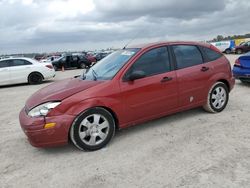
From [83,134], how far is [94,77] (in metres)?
1.15

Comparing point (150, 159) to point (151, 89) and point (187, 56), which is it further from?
point (187, 56)

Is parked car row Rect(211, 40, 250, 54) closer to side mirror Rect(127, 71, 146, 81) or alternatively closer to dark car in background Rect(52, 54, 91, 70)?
dark car in background Rect(52, 54, 91, 70)

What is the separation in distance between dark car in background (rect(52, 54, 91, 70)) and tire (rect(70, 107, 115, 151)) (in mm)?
22729

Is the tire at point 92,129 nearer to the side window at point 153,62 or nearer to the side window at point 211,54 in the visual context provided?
the side window at point 153,62

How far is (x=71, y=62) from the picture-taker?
2662 centimetres

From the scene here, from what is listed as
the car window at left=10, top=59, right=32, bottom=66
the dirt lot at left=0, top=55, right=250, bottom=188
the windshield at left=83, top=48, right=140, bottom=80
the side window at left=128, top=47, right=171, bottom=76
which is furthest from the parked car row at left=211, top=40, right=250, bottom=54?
the windshield at left=83, top=48, right=140, bottom=80

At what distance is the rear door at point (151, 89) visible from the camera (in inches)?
185

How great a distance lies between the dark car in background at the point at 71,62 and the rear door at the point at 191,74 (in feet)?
71.7

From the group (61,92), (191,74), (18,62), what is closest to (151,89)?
(191,74)

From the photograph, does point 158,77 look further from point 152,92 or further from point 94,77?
point 94,77

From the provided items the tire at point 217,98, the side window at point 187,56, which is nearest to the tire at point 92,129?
the side window at point 187,56

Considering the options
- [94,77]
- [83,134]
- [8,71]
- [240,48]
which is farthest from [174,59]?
[240,48]

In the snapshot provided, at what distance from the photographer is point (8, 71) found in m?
13.7

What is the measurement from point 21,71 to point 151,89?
414 inches
